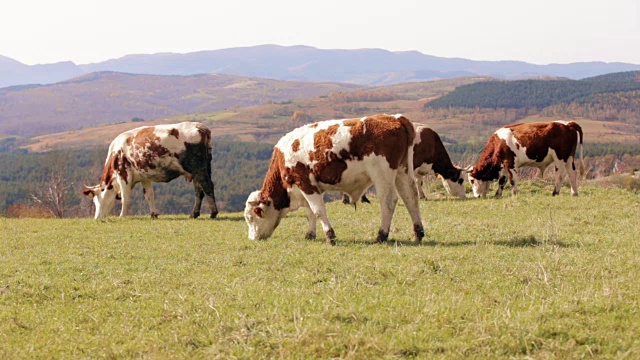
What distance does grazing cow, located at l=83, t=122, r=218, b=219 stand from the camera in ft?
73.6

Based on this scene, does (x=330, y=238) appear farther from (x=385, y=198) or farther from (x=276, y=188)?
(x=276, y=188)

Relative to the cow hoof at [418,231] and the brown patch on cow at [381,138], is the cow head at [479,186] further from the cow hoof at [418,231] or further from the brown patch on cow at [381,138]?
the brown patch on cow at [381,138]

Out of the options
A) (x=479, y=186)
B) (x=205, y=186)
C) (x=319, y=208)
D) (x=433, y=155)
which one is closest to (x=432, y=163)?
(x=433, y=155)

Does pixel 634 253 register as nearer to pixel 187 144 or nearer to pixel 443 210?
pixel 443 210

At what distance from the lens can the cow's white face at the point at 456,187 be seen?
27.2 m

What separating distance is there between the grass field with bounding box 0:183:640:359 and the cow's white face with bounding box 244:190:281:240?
355 mm

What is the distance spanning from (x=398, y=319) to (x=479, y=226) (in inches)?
362

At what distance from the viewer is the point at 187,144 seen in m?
22.4

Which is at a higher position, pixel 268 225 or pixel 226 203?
pixel 268 225

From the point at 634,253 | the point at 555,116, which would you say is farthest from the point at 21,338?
the point at 555,116

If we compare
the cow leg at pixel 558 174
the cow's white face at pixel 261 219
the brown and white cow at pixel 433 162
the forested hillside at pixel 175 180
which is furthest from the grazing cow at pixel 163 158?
the forested hillside at pixel 175 180

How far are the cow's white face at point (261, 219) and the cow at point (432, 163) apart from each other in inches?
368

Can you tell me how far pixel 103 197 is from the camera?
24.2 metres

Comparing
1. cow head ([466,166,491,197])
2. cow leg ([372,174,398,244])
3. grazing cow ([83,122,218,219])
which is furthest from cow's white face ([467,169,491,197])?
cow leg ([372,174,398,244])
